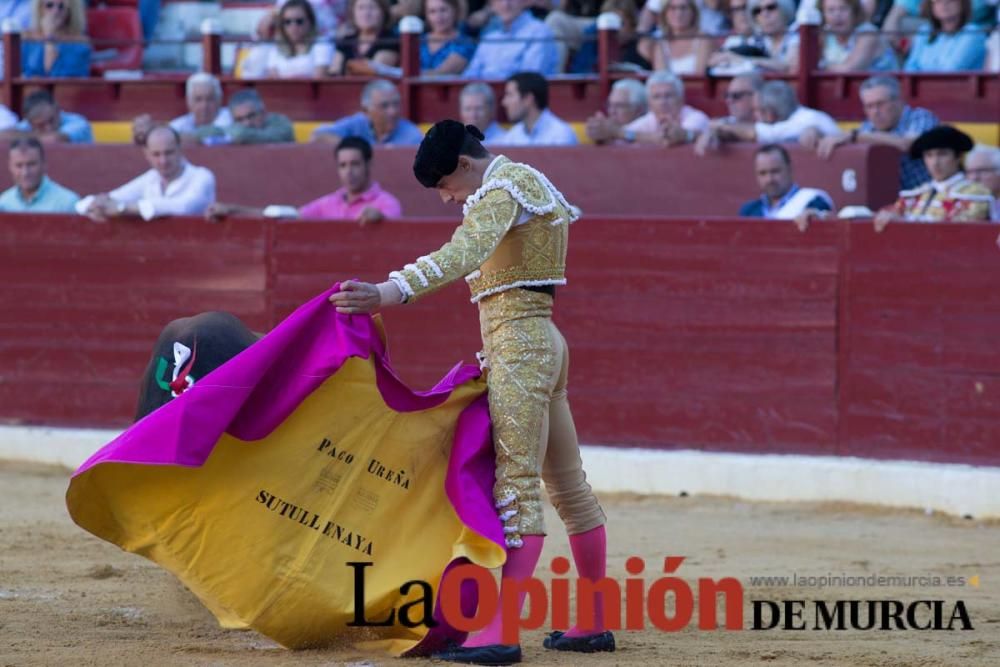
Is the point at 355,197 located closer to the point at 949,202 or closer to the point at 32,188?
the point at 32,188

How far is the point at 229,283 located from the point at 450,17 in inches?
76.6

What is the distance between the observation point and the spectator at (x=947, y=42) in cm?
750

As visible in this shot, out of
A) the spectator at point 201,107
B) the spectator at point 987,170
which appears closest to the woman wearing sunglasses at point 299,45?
the spectator at point 201,107

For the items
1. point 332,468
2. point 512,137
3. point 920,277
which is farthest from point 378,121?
point 332,468

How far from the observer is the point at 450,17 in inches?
340

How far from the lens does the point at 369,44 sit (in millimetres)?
8812

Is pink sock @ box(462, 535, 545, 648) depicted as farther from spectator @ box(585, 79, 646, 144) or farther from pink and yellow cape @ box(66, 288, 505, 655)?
spectator @ box(585, 79, 646, 144)

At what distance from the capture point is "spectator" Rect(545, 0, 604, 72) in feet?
27.7

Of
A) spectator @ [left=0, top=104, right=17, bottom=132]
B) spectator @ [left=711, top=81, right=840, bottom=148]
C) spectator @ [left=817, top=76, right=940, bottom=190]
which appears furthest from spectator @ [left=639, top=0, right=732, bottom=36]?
spectator @ [left=0, top=104, right=17, bottom=132]

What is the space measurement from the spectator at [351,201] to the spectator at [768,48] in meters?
1.63

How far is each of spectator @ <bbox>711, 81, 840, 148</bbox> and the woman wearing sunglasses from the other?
2347mm

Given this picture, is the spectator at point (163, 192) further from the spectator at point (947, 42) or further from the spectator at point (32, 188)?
the spectator at point (947, 42)

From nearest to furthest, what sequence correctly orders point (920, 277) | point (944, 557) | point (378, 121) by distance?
1. point (944, 557)
2. point (920, 277)
3. point (378, 121)

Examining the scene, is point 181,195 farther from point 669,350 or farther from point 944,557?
point 944,557
